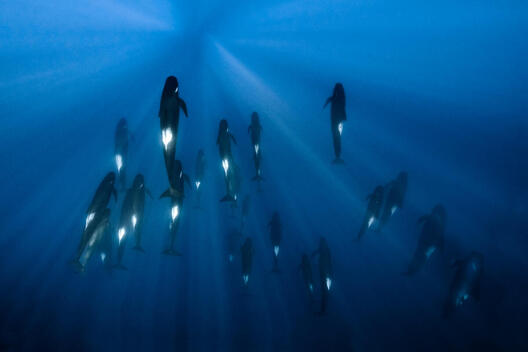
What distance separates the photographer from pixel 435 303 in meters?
16.1

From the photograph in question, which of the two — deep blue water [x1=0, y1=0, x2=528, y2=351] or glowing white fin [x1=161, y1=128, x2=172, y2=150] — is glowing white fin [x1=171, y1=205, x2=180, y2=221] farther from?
deep blue water [x1=0, y1=0, x2=528, y2=351]

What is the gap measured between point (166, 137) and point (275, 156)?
57.7 feet

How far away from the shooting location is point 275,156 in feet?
67.3

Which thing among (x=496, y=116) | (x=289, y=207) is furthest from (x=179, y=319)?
(x=496, y=116)

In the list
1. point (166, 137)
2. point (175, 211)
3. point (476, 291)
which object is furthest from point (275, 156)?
point (166, 137)

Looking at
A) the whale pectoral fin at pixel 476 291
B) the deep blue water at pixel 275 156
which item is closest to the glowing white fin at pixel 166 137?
the whale pectoral fin at pixel 476 291

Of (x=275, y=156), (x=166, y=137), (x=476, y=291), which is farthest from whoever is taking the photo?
(x=275, y=156)

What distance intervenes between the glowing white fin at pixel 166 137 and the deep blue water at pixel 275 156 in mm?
11892

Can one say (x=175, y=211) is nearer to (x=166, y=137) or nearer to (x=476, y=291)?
(x=166, y=137)

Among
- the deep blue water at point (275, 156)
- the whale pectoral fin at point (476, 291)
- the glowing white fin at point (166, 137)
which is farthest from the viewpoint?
the deep blue water at point (275, 156)

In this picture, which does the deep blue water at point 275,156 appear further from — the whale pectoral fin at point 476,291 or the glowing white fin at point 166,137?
the glowing white fin at point 166,137

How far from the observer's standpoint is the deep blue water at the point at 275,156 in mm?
13844

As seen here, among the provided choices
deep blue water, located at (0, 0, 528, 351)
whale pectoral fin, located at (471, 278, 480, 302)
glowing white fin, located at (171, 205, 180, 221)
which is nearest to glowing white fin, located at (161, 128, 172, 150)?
glowing white fin, located at (171, 205, 180, 221)

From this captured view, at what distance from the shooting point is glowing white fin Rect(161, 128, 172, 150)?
2948 mm
